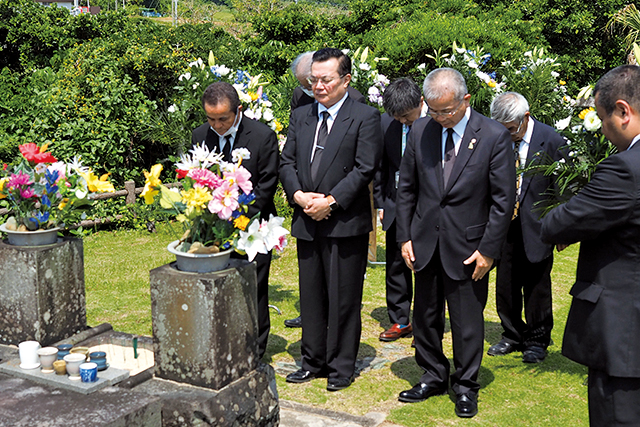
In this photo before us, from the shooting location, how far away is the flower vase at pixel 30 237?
4.34 m

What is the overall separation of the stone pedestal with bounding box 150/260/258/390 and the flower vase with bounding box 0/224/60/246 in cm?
102

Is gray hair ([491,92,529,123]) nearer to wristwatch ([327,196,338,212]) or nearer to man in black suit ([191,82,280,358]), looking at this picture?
wristwatch ([327,196,338,212])

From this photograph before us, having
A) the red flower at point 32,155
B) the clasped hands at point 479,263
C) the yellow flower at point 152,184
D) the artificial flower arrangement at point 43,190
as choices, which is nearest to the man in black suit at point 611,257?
the clasped hands at point 479,263

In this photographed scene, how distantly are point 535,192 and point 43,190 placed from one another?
3506mm

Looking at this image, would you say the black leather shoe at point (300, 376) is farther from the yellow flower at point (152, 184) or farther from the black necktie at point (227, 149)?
the yellow flower at point (152, 184)

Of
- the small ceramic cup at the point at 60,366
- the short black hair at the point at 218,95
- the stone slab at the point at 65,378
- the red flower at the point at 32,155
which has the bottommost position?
the stone slab at the point at 65,378

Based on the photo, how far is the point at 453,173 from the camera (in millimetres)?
4539

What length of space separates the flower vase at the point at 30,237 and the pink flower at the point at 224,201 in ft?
4.29

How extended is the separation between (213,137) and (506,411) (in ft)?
9.46

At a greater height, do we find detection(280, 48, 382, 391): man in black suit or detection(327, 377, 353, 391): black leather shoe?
detection(280, 48, 382, 391): man in black suit

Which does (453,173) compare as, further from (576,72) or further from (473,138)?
(576,72)

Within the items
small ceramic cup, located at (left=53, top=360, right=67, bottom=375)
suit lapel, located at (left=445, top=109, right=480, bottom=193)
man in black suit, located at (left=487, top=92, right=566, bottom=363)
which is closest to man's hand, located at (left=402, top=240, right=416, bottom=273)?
suit lapel, located at (left=445, top=109, right=480, bottom=193)

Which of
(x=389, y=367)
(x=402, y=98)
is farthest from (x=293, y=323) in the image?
(x=402, y=98)

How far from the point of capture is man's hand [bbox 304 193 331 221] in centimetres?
489
